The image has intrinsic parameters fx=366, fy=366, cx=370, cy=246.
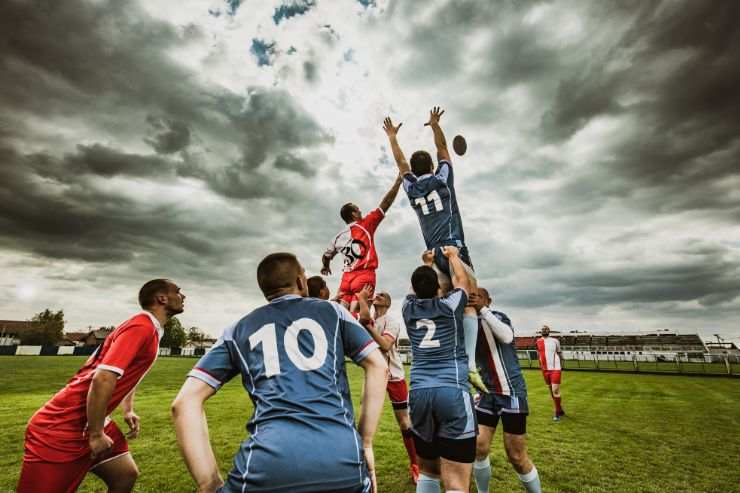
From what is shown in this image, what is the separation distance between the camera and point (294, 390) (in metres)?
2.07

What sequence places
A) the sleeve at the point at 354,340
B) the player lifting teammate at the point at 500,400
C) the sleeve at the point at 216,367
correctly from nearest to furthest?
the sleeve at the point at 216,367 < the sleeve at the point at 354,340 < the player lifting teammate at the point at 500,400

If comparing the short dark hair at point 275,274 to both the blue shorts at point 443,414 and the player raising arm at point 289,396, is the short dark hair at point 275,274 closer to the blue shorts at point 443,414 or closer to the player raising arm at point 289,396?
the player raising arm at point 289,396

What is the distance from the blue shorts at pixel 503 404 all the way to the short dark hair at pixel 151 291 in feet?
14.0

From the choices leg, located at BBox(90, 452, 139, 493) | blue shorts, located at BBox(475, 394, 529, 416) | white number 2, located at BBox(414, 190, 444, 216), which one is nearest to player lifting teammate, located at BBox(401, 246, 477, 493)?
white number 2, located at BBox(414, 190, 444, 216)

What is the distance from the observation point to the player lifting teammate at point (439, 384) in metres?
3.54

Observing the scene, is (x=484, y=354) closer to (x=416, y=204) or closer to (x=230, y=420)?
(x=416, y=204)

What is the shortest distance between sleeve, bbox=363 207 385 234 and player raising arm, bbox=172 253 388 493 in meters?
3.64

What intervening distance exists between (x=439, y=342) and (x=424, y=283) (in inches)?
25.3

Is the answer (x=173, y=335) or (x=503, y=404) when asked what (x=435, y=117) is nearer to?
(x=503, y=404)

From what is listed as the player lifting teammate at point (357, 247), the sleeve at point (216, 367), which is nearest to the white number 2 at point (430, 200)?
the player lifting teammate at point (357, 247)

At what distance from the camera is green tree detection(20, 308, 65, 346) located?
3605 inches

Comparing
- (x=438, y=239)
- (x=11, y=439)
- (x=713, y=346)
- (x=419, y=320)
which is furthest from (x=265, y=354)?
(x=713, y=346)

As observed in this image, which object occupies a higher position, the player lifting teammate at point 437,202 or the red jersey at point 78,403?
the player lifting teammate at point 437,202

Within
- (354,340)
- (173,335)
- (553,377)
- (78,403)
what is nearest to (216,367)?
(354,340)
